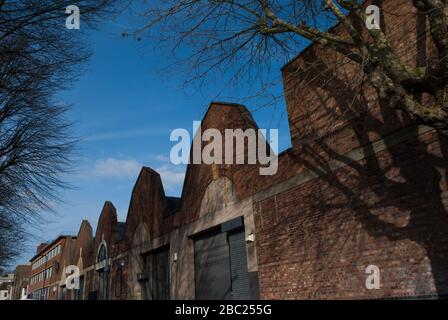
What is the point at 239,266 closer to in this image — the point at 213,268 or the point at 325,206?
the point at 213,268

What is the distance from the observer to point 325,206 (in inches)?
393

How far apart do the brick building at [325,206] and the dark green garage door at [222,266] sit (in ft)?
0.12

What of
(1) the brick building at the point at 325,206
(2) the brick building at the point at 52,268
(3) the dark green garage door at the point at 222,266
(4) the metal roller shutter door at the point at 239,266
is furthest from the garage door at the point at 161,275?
(2) the brick building at the point at 52,268

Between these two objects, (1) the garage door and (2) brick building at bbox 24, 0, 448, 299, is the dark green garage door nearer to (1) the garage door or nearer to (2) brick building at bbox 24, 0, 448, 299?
(2) brick building at bbox 24, 0, 448, 299

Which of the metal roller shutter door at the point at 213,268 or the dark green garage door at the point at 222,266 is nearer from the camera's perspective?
the dark green garage door at the point at 222,266

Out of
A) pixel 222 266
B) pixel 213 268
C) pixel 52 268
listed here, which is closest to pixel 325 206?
pixel 222 266

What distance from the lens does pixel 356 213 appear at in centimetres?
917

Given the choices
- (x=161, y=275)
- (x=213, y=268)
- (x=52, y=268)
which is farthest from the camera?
(x=52, y=268)

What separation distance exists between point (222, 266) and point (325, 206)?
5.39 m

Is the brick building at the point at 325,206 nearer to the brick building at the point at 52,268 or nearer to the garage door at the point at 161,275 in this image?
the garage door at the point at 161,275

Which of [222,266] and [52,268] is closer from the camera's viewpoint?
[222,266]

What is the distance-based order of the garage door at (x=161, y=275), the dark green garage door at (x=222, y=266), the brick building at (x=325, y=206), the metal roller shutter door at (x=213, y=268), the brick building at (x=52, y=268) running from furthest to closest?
the brick building at (x=52, y=268) < the garage door at (x=161, y=275) < the metal roller shutter door at (x=213, y=268) < the dark green garage door at (x=222, y=266) < the brick building at (x=325, y=206)

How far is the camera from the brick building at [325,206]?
7.88 m
